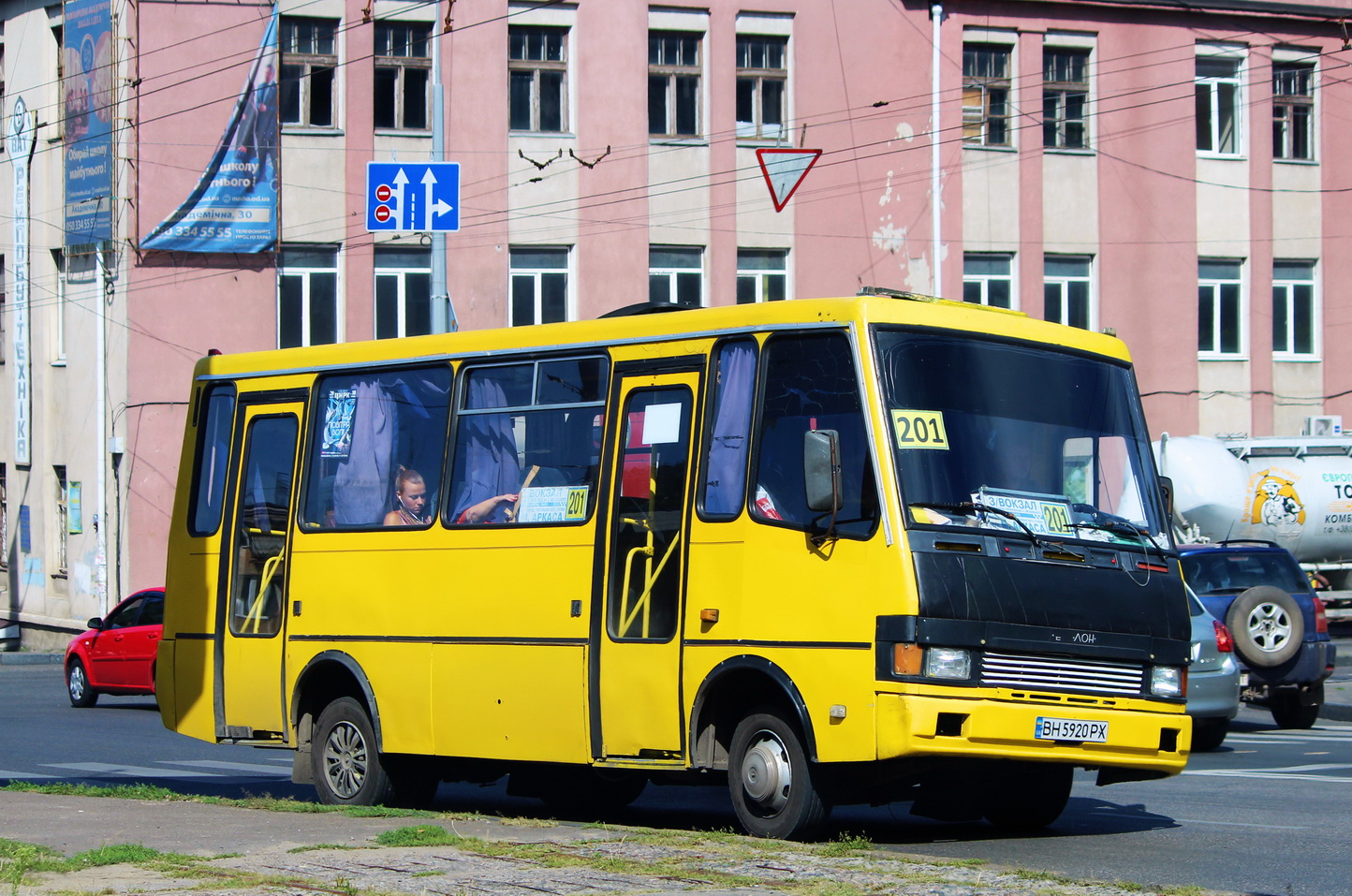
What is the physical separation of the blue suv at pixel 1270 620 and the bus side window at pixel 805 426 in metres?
9.22

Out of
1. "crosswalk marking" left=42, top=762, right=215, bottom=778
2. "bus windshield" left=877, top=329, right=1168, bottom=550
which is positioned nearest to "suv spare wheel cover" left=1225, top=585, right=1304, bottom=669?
"bus windshield" left=877, top=329, right=1168, bottom=550

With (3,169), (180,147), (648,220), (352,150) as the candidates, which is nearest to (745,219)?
(648,220)

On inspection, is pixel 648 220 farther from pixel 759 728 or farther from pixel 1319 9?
pixel 759 728

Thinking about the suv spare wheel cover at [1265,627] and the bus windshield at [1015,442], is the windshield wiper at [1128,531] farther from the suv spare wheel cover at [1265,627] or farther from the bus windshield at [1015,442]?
the suv spare wheel cover at [1265,627]

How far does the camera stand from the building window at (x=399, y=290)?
3359 centimetres

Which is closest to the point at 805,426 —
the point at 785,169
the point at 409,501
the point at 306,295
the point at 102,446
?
the point at 409,501

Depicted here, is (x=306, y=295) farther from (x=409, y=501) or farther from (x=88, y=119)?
(x=409, y=501)

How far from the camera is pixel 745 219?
34.8m

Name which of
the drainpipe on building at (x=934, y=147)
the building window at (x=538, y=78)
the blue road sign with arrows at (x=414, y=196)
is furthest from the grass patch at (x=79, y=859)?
the drainpipe on building at (x=934, y=147)

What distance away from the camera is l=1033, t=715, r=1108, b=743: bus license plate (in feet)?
31.8

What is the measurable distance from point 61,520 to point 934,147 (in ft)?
60.7

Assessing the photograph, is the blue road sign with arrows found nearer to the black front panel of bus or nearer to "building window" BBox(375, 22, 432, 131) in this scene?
"building window" BBox(375, 22, 432, 131)

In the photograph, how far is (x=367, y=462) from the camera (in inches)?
503

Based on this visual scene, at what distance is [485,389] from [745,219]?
76.1 feet
